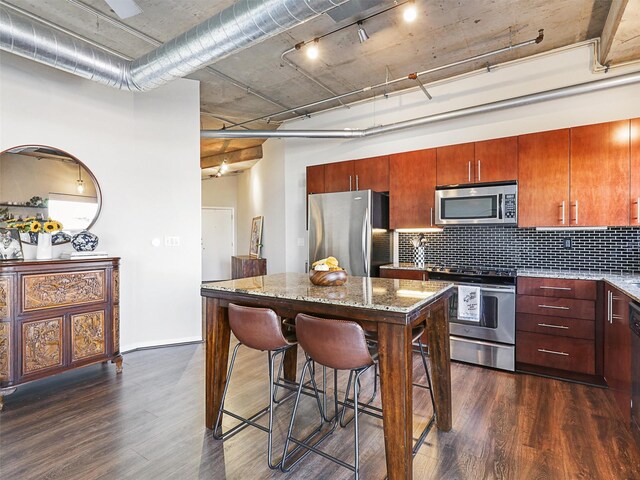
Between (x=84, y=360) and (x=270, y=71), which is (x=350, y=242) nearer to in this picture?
(x=270, y=71)

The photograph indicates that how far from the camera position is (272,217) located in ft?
20.4

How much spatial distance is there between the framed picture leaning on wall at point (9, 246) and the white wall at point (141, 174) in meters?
0.68

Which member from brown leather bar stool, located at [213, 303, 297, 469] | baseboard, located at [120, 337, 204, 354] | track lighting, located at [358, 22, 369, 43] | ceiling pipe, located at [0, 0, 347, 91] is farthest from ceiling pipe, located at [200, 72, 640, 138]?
brown leather bar stool, located at [213, 303, 297, 469]

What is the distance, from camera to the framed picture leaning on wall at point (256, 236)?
7.07 m

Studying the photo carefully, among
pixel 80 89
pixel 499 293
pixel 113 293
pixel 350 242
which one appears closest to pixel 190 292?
pixel 113 293

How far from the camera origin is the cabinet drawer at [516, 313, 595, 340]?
2.85 m

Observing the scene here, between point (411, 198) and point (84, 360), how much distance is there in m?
3.68

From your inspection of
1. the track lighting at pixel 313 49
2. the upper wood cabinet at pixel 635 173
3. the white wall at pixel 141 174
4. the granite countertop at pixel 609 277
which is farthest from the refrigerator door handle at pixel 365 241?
the upper wood cabinet at pixel 635 173

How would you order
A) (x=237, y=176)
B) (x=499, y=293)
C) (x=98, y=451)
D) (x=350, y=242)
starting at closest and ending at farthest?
(x=98, y=451) → (x=499, y=293) → (x=350, y=242) → (x=237, y=176)

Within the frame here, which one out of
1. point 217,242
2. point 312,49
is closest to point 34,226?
point 312,49

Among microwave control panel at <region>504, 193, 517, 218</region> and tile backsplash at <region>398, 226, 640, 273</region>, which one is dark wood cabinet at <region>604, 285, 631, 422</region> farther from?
microwave control panel at <region>504, 193, 517, 218</region>

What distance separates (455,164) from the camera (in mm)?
3648

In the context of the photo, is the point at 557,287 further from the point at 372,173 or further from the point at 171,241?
the point at 171,241

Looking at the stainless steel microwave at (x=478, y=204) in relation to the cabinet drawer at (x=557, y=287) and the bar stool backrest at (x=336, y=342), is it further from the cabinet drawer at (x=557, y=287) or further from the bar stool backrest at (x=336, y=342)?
the bar stool backrest at (x=336, y=342)
